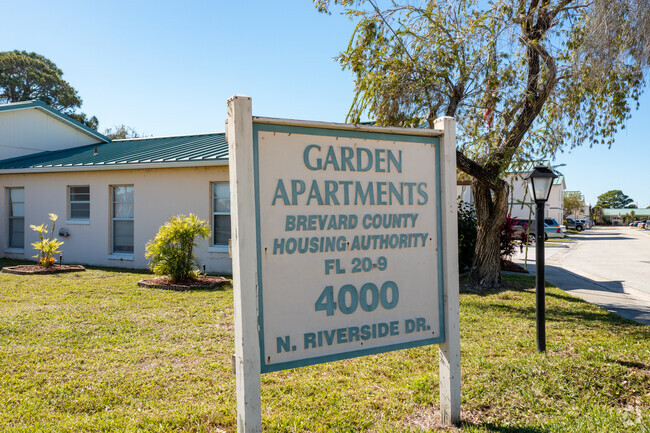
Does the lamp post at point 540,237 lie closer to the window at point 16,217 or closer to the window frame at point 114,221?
the window frame at point 114,221

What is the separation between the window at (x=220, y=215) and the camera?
1205 centimetres

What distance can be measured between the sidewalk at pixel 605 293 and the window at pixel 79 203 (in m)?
13.5

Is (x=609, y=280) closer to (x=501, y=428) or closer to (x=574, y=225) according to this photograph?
(x=501, y=428)

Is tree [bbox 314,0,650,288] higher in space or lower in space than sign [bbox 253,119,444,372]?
higher

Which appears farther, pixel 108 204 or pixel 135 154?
pixel 135 154

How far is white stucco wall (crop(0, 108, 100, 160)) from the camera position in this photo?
54.9ft

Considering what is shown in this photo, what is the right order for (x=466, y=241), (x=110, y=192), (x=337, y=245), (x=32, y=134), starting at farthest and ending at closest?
1. (x=32, y=134)
2. (x=110, y=192)
3. (x=466, y=241)
4. (x=337, y=245)

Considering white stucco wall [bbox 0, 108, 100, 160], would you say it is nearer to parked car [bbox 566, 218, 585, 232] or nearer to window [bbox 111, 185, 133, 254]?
window [bbox 111, 185, 133, 254]

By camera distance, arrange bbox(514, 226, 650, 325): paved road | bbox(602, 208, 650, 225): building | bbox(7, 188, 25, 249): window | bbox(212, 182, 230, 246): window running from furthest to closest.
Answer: bbox(602, 208, 650, 225): building
bbox(7, 188, 25, 249): window
bbox(212, 182, 230, 246): window
bbox(514, 226, 650, 325): paved road

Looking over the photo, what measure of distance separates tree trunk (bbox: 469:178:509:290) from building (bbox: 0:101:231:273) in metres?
6.03

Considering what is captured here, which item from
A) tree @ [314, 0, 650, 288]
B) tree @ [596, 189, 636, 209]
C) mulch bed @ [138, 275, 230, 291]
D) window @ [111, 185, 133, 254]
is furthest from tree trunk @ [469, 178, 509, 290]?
tree @ [596, 189, 636, 209]

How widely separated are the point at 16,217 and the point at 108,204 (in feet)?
14.9

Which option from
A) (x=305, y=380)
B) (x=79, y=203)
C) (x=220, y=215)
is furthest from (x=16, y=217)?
(x=305, y=380)

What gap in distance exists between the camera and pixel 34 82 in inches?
1553
